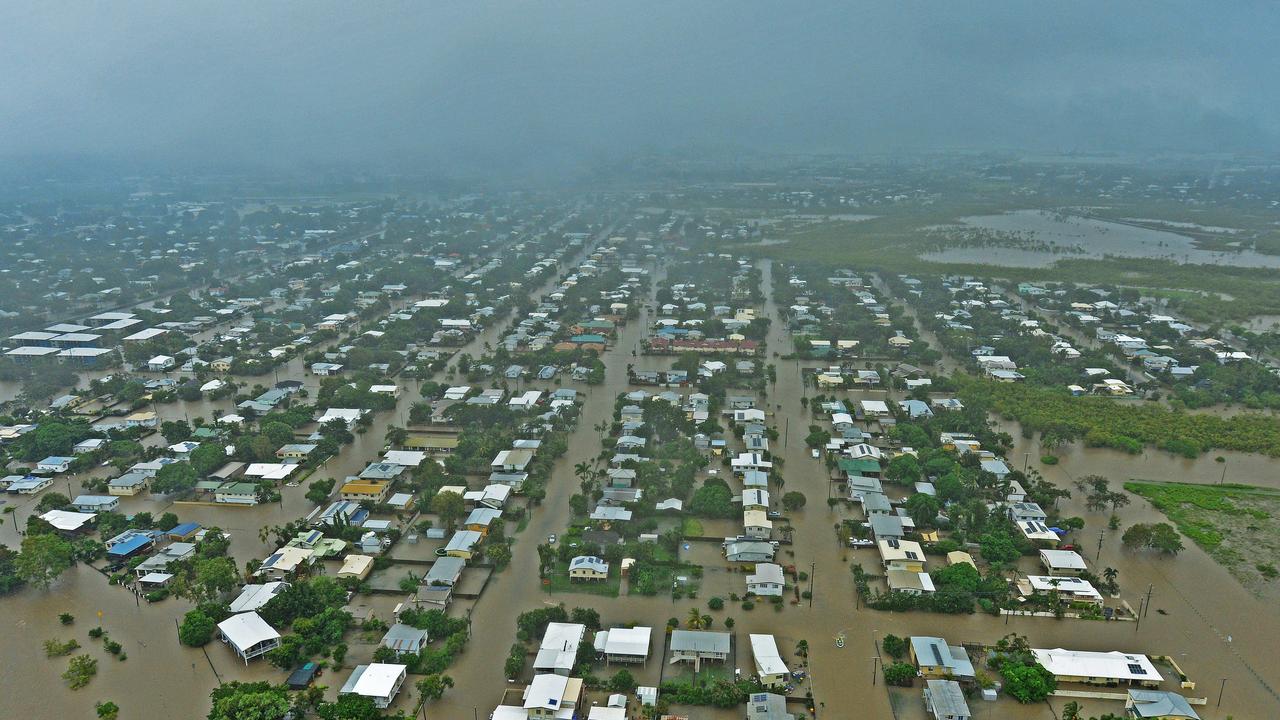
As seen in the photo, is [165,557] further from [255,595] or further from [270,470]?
[270,470]

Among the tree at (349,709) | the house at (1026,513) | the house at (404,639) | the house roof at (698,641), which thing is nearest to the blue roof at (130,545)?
the house at (404,639)

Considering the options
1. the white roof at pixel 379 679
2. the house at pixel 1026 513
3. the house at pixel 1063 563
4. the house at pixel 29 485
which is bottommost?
the house at pixel 29 485

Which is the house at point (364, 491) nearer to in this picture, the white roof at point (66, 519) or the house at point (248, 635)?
the house at point (248, 635)

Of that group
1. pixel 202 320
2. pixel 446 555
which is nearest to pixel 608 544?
pixel 446 555

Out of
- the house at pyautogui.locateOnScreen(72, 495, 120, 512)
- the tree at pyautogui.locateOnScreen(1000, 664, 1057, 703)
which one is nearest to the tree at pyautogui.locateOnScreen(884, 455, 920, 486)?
the tree at pyautogui.locateOnScreen(1000, 664, 1057, 703)

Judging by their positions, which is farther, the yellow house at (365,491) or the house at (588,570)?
the yellow house at (365,491)

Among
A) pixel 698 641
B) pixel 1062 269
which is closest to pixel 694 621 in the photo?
pixel 698 641
